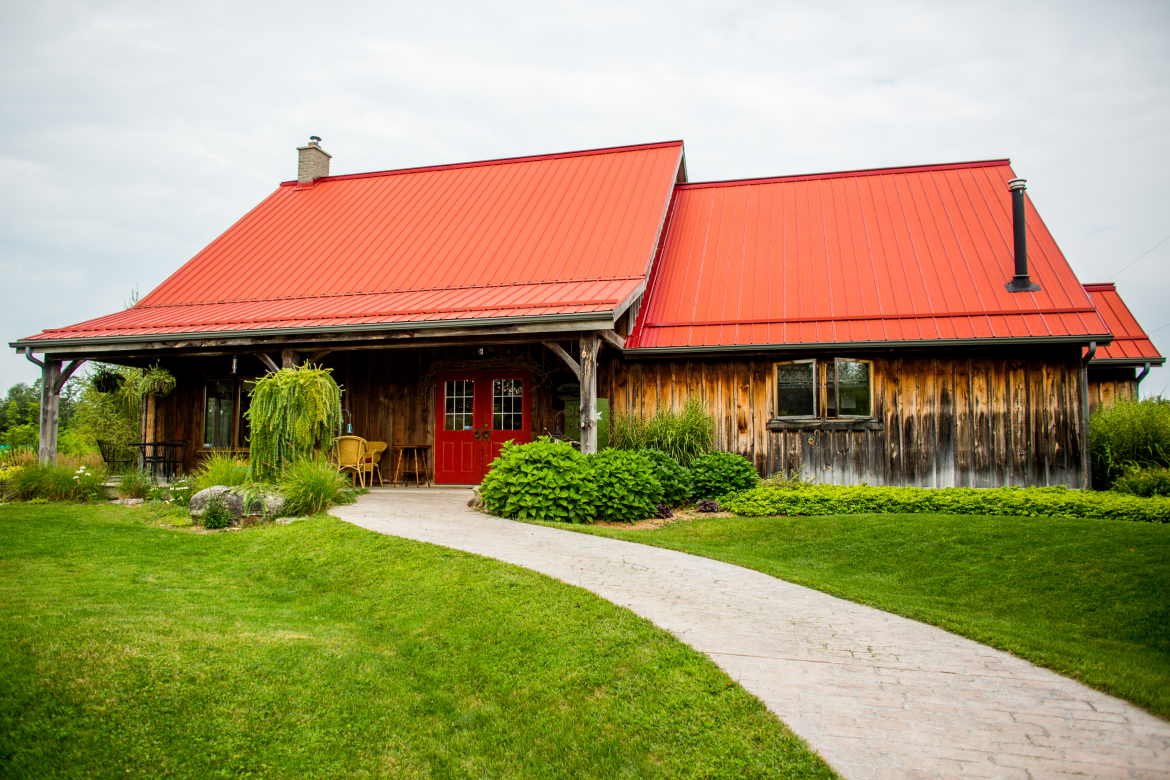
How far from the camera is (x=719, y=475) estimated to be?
34.6ft

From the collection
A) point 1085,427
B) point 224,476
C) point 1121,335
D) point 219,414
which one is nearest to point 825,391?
point 1085,427

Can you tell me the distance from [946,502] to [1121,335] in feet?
23.6

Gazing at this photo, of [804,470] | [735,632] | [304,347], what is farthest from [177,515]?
[804,470]

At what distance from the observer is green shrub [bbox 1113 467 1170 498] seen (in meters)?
9.34

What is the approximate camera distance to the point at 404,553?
6.94 meters

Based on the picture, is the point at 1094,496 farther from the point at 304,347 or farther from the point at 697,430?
the point at 304,347

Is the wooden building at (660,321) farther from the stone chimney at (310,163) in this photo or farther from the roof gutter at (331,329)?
the stone chimney at (310,163)

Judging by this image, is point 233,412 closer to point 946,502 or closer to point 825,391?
point 825,391

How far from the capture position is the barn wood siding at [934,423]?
1082 centimetres

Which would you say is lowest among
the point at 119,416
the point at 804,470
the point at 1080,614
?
the point at 1080,614

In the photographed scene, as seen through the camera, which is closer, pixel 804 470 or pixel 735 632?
pixel 735 632

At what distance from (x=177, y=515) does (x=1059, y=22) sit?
1391cm

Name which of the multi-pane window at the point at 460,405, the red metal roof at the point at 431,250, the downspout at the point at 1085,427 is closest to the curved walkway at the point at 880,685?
the red metal roof at the point at 431,250

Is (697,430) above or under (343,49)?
under
